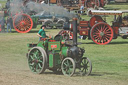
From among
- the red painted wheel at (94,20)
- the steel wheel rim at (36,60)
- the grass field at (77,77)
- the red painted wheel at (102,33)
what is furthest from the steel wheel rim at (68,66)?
the red painted wheel at (94,20)

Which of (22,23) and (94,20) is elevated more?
(94,20)

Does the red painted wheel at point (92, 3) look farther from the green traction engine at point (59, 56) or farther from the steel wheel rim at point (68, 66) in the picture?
the steel wheel rim at point (68, 66)

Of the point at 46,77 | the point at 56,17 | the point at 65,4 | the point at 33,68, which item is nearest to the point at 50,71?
the point at 33,68

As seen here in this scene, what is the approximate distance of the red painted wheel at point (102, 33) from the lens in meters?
23.7

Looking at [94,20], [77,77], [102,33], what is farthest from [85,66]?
[94,20]

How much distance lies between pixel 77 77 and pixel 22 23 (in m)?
19.6

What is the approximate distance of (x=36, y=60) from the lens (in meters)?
12.7

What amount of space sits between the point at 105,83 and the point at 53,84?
1.66m

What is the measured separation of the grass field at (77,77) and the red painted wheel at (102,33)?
506 mm

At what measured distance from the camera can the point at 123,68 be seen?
15.3 meters

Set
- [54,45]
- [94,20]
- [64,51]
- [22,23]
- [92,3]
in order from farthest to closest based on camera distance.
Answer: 1. [92,3]
2. [22,23]
3. [94,20]
4. [54,45]
5. [64,51]

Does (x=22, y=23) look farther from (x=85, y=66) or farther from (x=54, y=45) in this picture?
(x=85, y=66)

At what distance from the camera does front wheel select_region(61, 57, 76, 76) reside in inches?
477

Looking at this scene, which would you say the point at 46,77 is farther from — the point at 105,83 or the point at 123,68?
the point at 123,68
